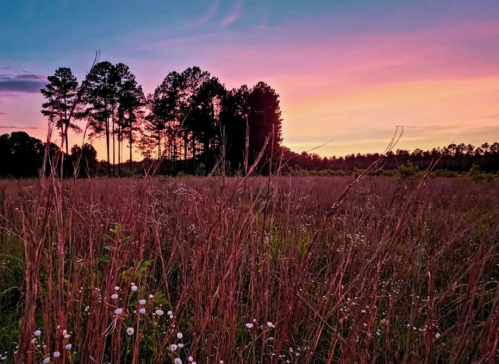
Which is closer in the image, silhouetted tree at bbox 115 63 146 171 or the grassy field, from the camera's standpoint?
the grassy field

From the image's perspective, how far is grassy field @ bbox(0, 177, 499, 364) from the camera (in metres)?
1.38

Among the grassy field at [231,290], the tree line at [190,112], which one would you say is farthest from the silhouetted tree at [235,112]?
the grassy field at [231,290]

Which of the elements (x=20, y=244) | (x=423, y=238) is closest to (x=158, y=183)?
(x=20, y=244)

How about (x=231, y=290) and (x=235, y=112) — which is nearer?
(x=231, y=290)

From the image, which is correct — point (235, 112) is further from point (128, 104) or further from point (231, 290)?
point (231, 290)

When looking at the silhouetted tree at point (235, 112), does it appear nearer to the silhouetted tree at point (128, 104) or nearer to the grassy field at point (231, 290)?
the silhouetted tree at point (128, 104)

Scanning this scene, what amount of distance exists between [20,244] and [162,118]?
38.7 m

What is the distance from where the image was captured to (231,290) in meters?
1.50

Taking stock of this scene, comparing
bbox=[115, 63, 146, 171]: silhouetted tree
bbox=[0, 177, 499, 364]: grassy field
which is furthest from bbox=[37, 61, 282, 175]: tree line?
bbox=[0, 177, 499, 364]: grassy field

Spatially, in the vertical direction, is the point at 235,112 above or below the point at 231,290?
above

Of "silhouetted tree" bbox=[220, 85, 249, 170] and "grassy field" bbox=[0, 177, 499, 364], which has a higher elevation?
"silhouetted tree" bbox=[220, 85, 249, 170]

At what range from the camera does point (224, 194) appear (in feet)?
5.57

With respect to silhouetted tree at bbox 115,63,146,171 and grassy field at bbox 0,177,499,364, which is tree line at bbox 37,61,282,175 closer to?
silhouetted tree at bbox 115,63,146,171

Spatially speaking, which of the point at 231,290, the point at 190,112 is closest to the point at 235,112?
the point at 190,112
